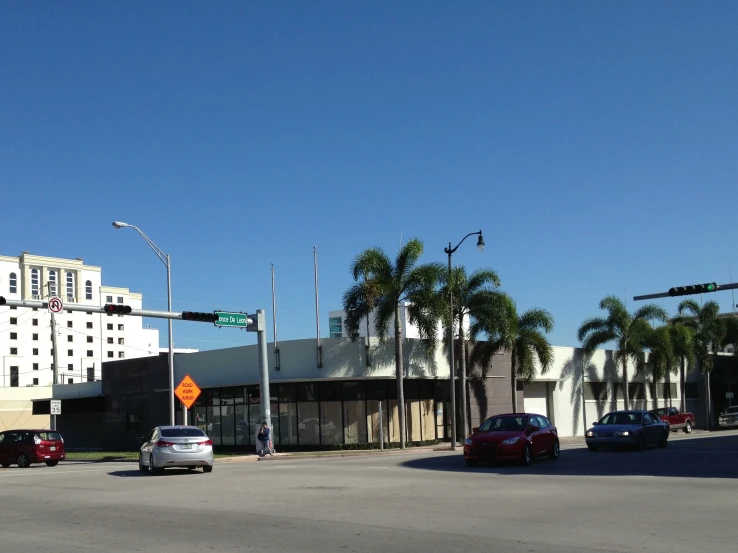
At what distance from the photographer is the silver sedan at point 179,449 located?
26500 mm

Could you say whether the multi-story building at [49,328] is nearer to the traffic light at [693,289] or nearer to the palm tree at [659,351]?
the palm tree at [659,351]

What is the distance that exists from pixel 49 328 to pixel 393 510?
121619 millimetres

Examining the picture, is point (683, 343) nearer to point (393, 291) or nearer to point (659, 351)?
point (659, 351)

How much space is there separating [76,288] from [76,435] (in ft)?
244

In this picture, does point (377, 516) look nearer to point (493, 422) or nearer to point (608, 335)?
point (493, 422)

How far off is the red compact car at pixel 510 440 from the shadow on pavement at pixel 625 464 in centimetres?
34

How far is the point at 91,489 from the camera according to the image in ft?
72.1

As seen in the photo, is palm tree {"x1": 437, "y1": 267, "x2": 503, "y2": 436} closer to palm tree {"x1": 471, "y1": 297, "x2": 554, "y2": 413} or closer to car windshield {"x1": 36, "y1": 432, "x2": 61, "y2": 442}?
palm tree {"x1": 471, "y1": 297, "x2": 554, "y2": 413}

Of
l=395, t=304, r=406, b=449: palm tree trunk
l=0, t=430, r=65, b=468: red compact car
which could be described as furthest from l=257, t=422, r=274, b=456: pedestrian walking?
l=0, t=430, r=65, b=468: red compact car

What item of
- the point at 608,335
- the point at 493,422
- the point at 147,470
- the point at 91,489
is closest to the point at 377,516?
the point at 91,489

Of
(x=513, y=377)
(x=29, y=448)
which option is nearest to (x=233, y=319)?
(x=29, y=448)

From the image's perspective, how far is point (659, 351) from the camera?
60406 millimetres

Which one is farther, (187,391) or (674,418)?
(674,418)

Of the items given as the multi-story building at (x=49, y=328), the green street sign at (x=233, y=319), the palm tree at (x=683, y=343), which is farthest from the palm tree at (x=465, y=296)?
the multi-story building at (x=49, y=328)
